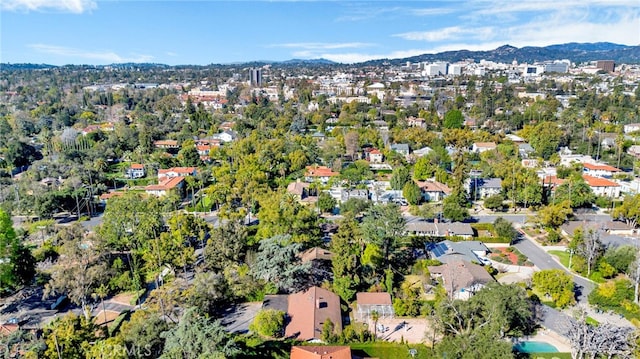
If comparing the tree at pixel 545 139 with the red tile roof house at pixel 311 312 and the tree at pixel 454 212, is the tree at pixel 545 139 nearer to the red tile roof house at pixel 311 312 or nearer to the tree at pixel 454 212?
the tree at pixel 454 212

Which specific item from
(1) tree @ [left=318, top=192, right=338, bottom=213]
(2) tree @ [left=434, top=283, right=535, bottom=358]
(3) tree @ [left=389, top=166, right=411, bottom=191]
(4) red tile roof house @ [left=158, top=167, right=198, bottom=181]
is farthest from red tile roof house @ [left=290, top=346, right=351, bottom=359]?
(4) red tile roof house @ [left=158, top=167, right=198, bottom=181]

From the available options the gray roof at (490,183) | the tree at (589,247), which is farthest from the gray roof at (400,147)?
the tree at (589,247)

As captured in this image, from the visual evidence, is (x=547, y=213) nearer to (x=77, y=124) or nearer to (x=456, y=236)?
(x=456, y=236)

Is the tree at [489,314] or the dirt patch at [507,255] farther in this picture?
the dirt patch at [507,255]

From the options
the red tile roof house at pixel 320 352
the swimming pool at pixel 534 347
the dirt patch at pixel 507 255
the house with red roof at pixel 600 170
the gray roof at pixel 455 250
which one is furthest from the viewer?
the house with red roof at pixel 600 170

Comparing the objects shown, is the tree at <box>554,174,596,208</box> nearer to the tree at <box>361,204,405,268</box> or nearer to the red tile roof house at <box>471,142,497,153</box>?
the tree at <box>361,204,405,268</box>
